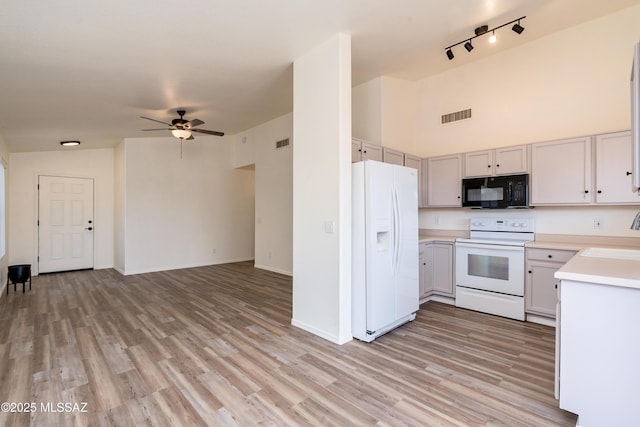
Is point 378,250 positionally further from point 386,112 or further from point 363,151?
point 386,112

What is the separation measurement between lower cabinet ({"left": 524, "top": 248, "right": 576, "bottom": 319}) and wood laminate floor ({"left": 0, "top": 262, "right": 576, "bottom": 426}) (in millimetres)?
226

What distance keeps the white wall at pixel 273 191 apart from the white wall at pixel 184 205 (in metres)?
0.87

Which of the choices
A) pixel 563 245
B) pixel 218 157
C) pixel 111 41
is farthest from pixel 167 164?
pixel 563 245

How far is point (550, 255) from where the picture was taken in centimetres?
324

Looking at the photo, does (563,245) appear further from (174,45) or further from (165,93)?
(165,93)

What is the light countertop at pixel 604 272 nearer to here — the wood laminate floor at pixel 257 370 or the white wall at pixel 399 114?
the wood laminate floor at pixel 257 370

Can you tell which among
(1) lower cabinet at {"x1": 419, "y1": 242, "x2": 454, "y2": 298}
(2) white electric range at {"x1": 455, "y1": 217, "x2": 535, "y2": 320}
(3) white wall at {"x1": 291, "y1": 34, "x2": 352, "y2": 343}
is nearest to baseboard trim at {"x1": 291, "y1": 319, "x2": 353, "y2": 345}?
(3) white wall at {"x1": 291, "y1": 34, "x2": 352, "y2": 343}

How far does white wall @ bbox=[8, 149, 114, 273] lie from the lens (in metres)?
6.04

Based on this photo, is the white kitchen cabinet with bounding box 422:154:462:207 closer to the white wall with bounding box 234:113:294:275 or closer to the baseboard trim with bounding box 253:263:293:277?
the white wall with bounding box 234:113:294:275

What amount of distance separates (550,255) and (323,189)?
2.49 metres

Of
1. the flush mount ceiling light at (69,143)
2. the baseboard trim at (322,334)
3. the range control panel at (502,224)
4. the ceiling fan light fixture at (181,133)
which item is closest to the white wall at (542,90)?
the range control panel at (502,224)

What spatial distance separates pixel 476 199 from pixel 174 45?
3812mm

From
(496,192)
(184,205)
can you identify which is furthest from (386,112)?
(184,205)

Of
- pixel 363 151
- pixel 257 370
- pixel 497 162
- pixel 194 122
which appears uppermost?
pixel 194 122
